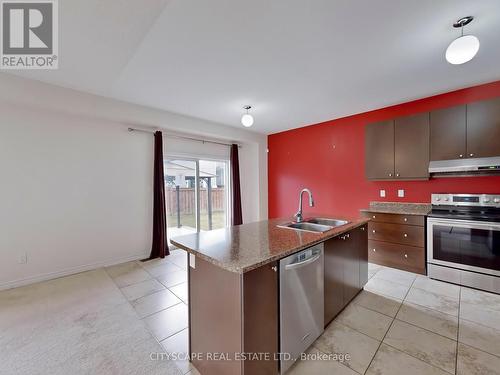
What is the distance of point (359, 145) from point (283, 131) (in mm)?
1811

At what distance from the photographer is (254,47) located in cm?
205

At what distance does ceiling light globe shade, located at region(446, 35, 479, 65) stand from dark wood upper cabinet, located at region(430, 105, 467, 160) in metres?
1.47

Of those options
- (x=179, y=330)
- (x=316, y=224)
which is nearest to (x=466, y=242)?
(x=316, y=224)

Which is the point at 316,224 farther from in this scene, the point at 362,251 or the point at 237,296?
the point at 237,296

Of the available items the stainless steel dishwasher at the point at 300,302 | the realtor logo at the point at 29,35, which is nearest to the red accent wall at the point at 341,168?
the stainless steel dishwasher at the point at 300,302

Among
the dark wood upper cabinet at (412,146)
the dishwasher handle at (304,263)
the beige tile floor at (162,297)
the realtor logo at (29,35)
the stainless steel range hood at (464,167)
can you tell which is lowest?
the beige tile floor at (162,297)

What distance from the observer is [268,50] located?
2.09m

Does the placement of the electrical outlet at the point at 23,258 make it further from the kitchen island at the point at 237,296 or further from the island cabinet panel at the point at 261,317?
the island cabinet panel at the point at 261,317

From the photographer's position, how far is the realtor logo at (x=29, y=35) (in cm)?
167

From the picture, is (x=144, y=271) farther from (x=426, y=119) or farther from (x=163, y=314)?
(x=426, y=119)

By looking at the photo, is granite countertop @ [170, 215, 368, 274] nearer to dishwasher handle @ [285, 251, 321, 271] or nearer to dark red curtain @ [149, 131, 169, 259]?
dishwasher handle @ [285, 251, 321, 271]

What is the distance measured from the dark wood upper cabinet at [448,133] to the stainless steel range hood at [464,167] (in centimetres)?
7

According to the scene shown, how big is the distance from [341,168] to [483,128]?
1922 millimetres

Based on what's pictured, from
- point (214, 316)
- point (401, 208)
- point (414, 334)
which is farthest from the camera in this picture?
point (401, 208)
